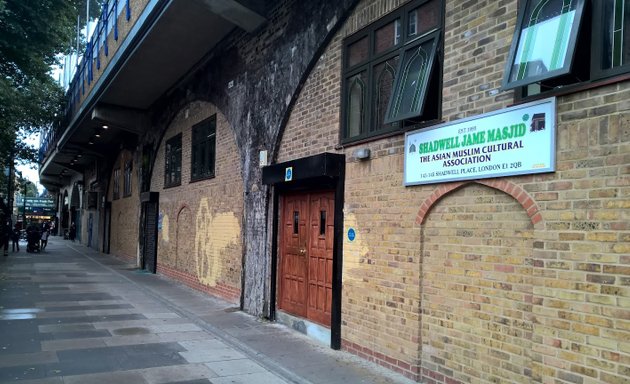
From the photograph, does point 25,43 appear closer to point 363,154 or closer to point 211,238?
point 211,238

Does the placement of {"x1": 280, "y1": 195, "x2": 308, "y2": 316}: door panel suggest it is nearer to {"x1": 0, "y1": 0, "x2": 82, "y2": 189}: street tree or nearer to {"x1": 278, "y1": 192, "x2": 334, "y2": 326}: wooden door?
{"x1": 278, "y1": 192, "x2": 334, "y2": 326}: wooden door

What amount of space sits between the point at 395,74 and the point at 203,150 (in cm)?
830

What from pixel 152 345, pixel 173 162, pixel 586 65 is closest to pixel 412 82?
pixel 586 65

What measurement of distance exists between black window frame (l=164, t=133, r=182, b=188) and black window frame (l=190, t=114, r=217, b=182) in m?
1.37

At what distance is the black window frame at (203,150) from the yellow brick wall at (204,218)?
0.18m

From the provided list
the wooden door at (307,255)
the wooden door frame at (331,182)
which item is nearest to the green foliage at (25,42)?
the wooden door frame at (331,182)

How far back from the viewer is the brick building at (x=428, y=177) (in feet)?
13.6

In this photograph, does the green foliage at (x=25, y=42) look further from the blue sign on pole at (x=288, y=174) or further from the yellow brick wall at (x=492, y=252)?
the yellow brick wall at (x=492, y=252)

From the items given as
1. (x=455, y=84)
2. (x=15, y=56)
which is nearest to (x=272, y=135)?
(x=455, y=84)

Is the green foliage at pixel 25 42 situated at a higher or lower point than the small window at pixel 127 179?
higher

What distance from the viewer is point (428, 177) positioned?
5773 millimetres

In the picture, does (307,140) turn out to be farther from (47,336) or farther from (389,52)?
(47,336)

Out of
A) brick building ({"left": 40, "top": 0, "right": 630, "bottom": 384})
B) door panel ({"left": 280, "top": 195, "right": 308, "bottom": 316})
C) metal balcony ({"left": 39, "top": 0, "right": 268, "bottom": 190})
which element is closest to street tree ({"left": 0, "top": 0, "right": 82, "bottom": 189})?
metal balcony ({"left": 39, "top": 0, "right": 268, "bottom": 190})

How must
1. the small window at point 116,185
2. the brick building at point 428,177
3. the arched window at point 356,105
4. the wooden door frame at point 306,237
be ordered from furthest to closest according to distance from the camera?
the small window at point 116,185 < the wooden door frame at point 306,237 < the arched window at point 356,105 < the brick building at point 428,177
